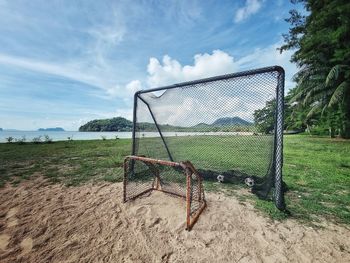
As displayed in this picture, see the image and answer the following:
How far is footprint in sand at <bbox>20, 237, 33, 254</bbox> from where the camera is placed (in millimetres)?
2445

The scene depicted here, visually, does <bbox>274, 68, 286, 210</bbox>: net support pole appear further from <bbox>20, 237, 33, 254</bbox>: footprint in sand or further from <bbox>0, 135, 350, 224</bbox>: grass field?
<bbox>20, 237, 33, 254</bbox>: footprint in sand

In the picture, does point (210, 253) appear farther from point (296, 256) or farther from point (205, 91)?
point (205, 91)

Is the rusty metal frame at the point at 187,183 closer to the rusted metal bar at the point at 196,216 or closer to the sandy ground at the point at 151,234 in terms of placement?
the rusted metal bar at the point at 196,216

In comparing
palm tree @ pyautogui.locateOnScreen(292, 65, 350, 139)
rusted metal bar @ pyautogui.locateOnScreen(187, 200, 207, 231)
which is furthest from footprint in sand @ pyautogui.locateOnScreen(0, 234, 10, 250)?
palm tree @ pyautogui.locateOnScreen(292, 65, 350, 139)

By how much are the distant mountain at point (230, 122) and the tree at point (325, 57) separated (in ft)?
47.6

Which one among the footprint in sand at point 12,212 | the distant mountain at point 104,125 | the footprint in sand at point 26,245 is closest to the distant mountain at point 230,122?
the footprint in sand at point 26,245

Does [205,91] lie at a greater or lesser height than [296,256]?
greater

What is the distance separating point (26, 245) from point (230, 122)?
4142 millimetres

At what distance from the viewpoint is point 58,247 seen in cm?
250

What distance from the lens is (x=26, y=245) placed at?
254 centimetres

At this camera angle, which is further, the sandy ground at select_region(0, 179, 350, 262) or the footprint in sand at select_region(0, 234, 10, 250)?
the footprint in sand at select_region(0, 234, 10, 250)

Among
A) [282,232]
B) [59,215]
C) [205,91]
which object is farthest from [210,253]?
[205,91]

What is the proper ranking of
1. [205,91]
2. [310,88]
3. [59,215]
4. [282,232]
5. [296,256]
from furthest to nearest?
[310,88] → [205,91] → [59,215] → [282,232] → [296,256]

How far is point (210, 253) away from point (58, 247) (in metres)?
2.05
